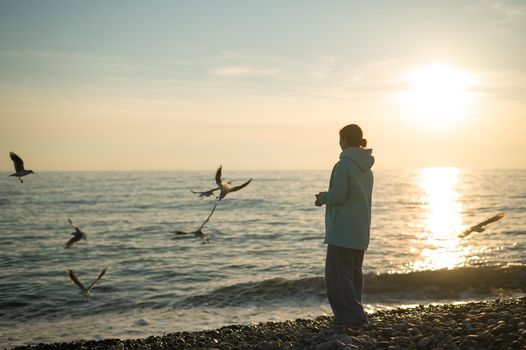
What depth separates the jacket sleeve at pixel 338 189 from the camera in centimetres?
648

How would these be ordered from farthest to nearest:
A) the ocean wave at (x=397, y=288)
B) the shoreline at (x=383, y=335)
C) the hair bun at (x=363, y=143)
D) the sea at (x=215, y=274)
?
the ocean wave at (x=397, y=288) → the sea at (x=215, y=274) → the hair bun at (x=363, y=143) → the shoreline at (x=383, y=335)

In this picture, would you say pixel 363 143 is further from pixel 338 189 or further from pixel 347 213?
pixel 347 213

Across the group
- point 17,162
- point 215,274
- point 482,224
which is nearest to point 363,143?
point 482,224

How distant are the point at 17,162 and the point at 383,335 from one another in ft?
20.2

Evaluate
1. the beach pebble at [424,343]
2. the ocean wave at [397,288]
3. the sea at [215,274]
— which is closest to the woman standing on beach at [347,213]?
the beach pebble at [424,343]

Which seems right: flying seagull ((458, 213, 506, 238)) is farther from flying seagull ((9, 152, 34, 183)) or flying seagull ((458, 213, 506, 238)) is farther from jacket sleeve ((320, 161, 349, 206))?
flying seagull ((9, 152, 34, 183))

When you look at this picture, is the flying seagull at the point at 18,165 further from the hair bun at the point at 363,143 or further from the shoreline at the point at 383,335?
the hair bun at the point at 363,143

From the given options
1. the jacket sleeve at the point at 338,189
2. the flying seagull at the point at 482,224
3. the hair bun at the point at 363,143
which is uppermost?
the hair bun at the point at 363,143

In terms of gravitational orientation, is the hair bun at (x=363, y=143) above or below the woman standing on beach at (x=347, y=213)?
above

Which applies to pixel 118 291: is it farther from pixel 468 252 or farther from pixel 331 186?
pixel 468 252

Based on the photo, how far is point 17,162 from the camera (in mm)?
8039

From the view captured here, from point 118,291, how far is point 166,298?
1.51 metres

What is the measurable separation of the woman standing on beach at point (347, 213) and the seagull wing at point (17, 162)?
16.0ft

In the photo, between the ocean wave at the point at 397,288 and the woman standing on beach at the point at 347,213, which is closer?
the woman standing on beach at the point at 347,213
